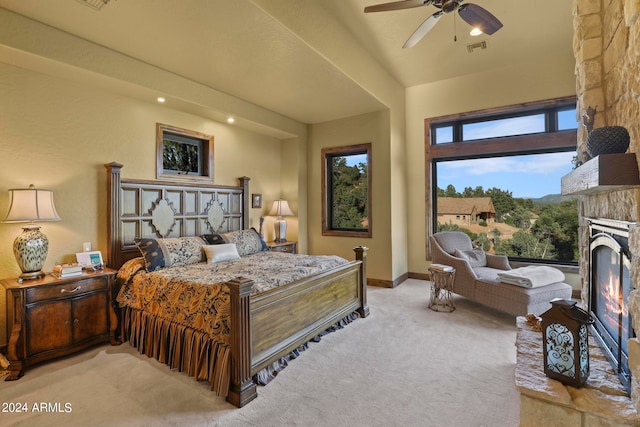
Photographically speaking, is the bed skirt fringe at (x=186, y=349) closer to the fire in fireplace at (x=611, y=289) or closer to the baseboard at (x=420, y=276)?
the fire in fireplace at (x=611, y=289)

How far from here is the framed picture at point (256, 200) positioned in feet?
17.4

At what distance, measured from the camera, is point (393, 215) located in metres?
5.05

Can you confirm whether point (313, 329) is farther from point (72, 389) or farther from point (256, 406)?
point (72, 389)

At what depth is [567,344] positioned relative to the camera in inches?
66.2

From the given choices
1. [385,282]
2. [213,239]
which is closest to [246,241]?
[213,239]

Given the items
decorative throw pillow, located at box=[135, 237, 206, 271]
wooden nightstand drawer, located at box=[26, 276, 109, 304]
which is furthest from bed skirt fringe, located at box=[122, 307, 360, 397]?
decorative throw pillow, located at box=[135, 237, 206, 271]

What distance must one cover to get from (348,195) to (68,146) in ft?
13.2

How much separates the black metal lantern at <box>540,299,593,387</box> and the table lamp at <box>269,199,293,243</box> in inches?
159

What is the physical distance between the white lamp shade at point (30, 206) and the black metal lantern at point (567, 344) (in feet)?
13.0

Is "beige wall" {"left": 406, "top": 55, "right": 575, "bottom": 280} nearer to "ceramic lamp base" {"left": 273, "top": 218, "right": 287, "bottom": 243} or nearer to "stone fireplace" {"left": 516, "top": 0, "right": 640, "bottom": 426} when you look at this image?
"ceramic lamp base" {"left": 273, "top": 218, "right": 287, "bottom": 243}

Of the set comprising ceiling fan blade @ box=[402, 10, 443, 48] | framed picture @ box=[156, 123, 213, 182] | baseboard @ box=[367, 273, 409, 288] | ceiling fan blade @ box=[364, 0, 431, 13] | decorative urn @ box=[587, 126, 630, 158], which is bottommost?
baseboard @ box=[367, 273, 409, 288]

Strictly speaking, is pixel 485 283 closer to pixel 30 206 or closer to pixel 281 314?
pixel 281 314

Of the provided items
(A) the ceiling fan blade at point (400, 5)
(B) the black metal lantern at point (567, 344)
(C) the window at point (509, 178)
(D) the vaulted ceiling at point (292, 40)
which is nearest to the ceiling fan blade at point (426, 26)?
(A) the ceiling fan blade at point (400, 5)

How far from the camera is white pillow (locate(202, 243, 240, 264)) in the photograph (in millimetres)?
3611
